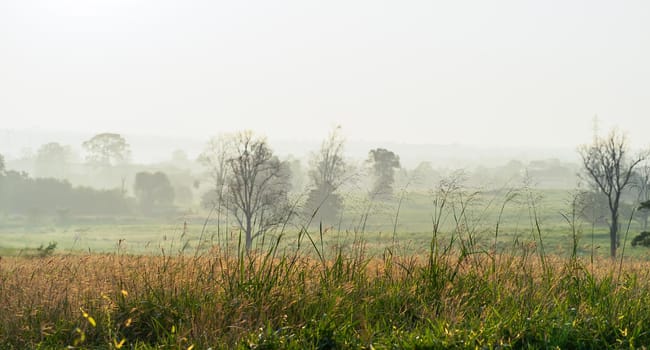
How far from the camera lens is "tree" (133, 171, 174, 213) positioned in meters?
112

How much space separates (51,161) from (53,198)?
71.1 m

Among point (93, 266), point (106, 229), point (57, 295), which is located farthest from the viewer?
point (106, 229)

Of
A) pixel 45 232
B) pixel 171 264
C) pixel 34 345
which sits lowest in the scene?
pixel 45 232

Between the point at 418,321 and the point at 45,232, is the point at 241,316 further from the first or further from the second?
the point at 45,232

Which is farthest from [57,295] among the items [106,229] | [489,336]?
[106,229]

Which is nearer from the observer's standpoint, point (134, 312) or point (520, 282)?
point (134, 312)

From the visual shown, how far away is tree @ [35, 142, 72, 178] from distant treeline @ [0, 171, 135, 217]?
61205mm

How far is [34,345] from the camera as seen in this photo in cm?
551

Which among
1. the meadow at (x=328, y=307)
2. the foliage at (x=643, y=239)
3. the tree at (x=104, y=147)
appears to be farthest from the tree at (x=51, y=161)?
the meadow at (x=328, y=307)

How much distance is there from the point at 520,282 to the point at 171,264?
3945mm

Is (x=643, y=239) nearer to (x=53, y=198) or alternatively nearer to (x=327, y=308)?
(x=327, y=308)

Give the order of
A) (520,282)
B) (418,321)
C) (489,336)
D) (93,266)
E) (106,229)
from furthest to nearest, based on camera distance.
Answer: (106,229) → (93,266) → (520,282) → (418,321) → (489,336)

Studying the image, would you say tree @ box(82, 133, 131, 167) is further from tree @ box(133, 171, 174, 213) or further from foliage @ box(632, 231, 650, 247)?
foliage @ box(632, 231, 650, 247)

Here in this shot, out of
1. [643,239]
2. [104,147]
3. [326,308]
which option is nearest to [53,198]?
[104,147]
